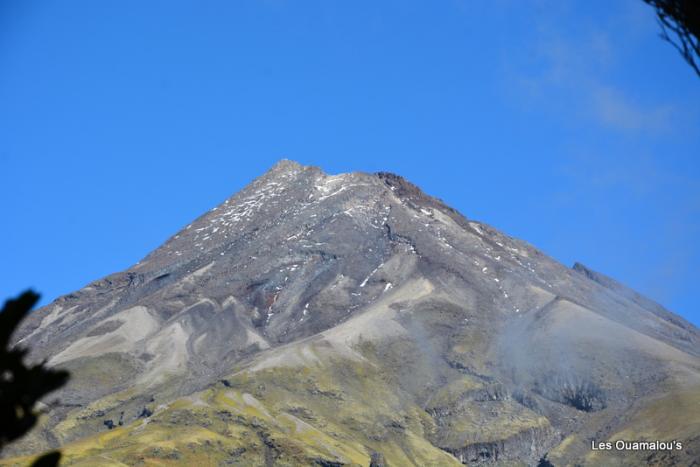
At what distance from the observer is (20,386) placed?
13906mm

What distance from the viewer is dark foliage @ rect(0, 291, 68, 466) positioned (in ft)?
44.8

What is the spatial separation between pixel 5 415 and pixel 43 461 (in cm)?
78

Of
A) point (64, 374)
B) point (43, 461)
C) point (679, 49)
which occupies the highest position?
point (679, 49)

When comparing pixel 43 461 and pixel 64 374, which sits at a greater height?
pixel 64 374

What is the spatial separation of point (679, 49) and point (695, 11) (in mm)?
1008

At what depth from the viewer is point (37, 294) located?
44.8ft

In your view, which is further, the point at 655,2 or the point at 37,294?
the point at 655,2

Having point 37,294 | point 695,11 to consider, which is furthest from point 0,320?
point 695,11

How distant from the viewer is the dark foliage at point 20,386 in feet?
44.8

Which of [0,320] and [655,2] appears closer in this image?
[0,320]

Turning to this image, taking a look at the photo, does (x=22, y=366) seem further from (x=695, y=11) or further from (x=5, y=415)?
(x=695, y=11)

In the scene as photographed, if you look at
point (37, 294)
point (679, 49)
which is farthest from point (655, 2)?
point (37, 294)

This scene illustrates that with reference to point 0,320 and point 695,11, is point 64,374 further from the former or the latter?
point 695,11

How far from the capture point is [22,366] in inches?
545
